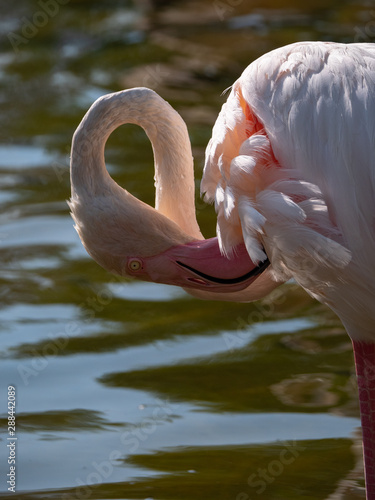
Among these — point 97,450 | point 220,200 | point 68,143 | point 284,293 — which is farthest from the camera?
point 68,143

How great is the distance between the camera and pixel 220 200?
334 cm

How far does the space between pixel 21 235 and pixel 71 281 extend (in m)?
0.81

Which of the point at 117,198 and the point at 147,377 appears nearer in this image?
the point at 117,198

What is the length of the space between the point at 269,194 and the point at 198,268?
503 mm

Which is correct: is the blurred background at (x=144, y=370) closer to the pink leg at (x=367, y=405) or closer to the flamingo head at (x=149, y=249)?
the pink leg at (x=367, y=405)

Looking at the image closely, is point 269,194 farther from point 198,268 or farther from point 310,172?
point 198,268

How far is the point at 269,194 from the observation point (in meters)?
3.19

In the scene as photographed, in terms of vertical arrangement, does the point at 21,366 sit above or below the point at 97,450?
above

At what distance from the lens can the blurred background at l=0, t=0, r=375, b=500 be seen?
3.89 metres

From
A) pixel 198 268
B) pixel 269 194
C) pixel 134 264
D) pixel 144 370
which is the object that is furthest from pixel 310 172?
pixel 144 370

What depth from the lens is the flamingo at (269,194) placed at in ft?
10.2

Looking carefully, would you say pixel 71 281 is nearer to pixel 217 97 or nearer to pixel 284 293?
pixel 284 293

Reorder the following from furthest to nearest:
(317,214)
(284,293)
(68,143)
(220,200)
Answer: (68,143), (284,293), (220,200), (317,214)

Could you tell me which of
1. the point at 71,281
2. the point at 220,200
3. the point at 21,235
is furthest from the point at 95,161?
the point at 21,235
